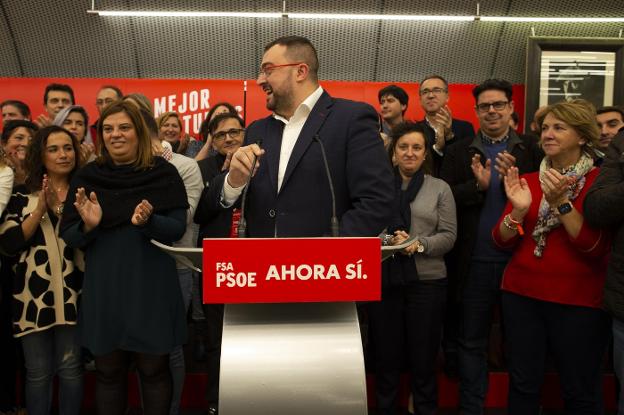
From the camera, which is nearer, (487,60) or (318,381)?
(318,381)

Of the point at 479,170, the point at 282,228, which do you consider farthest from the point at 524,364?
the point at 282,228

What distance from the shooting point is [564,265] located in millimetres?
2332

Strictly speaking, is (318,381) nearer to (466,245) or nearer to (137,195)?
(137,195)

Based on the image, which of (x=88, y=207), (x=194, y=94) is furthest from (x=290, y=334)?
(x=194, y=94)

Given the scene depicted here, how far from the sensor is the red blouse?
2.25 meters

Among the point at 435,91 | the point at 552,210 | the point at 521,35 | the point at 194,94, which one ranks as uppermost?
the point at 521,35

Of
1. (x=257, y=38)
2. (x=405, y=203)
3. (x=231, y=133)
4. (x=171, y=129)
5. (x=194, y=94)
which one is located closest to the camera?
(x=405, y=203)

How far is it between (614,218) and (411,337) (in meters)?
1.16

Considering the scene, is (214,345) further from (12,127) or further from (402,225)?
(12,127)

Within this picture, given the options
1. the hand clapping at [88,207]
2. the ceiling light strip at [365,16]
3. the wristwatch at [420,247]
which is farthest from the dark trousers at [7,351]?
→ the ceiling light strip at [365,16]

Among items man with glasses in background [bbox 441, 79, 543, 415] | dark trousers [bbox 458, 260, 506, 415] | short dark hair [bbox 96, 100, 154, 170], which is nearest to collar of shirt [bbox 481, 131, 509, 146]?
man with glasses in background [bbox 441, 79, 543, 415]

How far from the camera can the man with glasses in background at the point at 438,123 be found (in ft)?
11.1

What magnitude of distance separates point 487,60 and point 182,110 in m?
3.62

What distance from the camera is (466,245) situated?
291 centimetres
